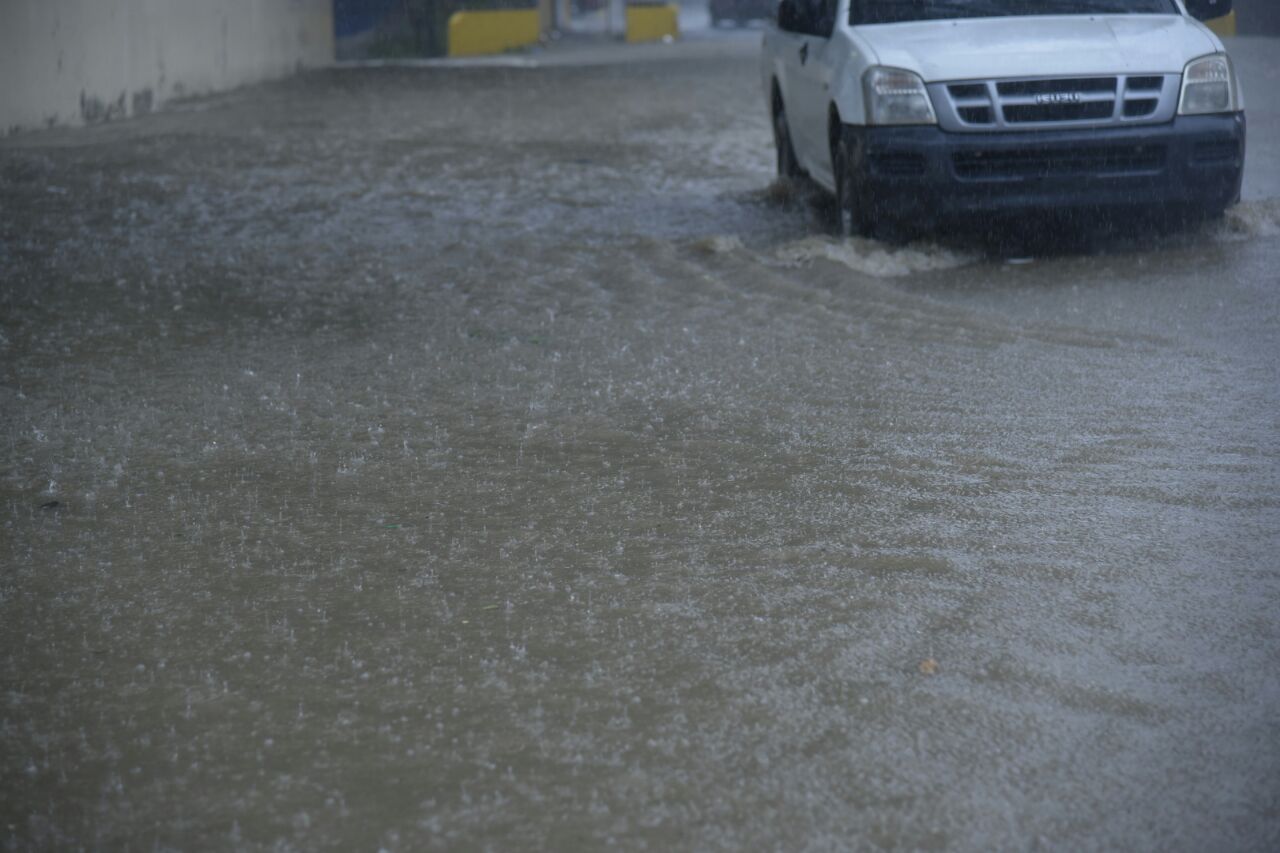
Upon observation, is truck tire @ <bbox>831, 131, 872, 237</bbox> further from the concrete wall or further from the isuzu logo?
the concrete wall

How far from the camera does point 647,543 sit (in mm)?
4203

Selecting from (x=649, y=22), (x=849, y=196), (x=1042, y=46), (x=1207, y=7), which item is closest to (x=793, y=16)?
(x=849, y=196)

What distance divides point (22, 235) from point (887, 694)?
7.63 m

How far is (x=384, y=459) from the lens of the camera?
5047 mm

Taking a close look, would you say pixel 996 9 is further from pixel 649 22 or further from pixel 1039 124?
pixel 649 22

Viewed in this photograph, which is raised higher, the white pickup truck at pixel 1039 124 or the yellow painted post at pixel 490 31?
the yellow painted post at pixel 490 31

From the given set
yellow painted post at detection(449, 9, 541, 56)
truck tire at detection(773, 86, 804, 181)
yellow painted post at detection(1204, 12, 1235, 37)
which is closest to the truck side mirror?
truck tire at detection(773, 86, 804, 181)

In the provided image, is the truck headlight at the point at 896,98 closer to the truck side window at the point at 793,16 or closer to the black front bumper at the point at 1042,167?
the black front bumper at the point at 1042,167

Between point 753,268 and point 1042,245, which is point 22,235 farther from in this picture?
point 1042,245

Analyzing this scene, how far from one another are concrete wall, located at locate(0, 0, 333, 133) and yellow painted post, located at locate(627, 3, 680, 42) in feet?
55.8

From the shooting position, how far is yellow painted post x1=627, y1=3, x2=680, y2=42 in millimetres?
40125

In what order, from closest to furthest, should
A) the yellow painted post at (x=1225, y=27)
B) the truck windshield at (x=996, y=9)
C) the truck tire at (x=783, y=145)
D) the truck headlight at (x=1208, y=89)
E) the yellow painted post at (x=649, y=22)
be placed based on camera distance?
the truck headlight at (x=1208, y=89) < the truck windshield at (x=996, y=9) < the truck tire at (x=783, y=145) < the yellow painted post at (x=1225, y=27) < the yellow painted post at (x=649, y=22)

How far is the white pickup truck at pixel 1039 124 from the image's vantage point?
7.76 m

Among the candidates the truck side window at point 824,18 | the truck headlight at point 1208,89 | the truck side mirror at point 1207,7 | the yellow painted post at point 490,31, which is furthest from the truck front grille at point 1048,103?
the yellow painted post at point 490,31
